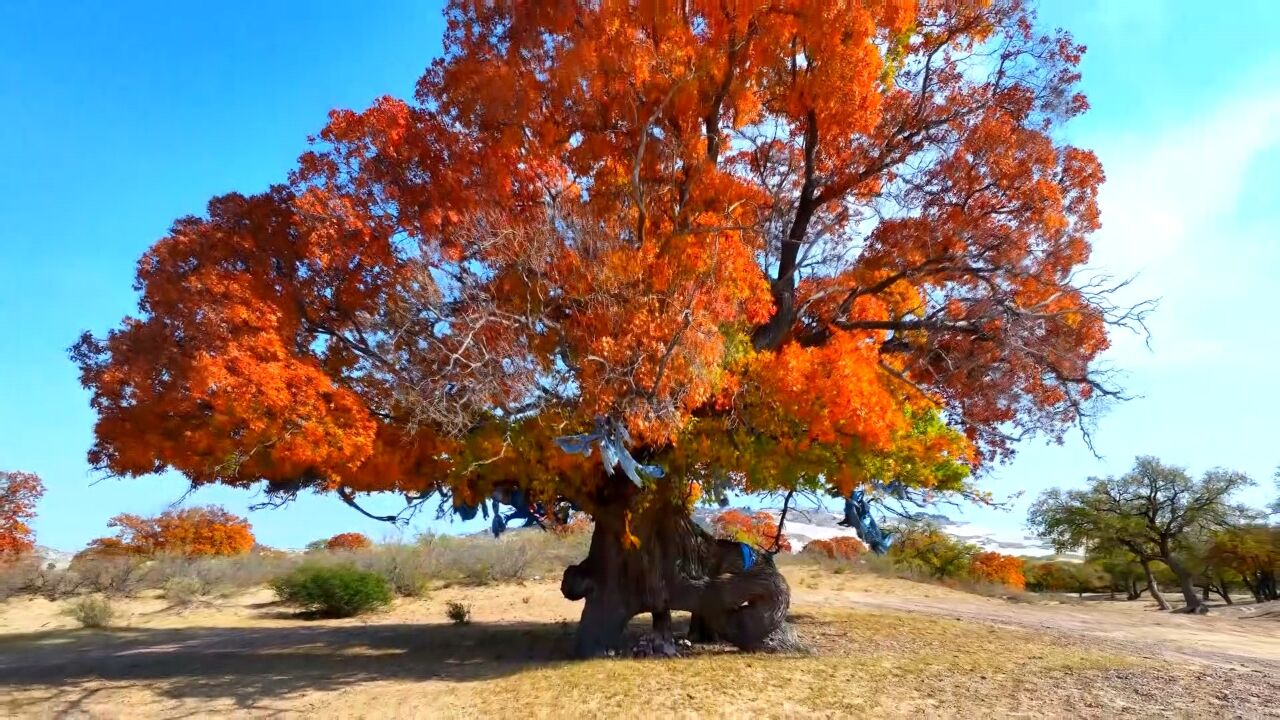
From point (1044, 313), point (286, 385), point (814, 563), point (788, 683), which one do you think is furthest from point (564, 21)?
point (814, 563)

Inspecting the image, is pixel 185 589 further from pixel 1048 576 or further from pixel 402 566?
pixel 1048 576

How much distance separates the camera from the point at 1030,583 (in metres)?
36.3

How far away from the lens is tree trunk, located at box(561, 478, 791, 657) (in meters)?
12.0

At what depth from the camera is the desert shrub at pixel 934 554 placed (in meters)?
29.3

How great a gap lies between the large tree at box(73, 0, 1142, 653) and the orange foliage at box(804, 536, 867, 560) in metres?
24.0

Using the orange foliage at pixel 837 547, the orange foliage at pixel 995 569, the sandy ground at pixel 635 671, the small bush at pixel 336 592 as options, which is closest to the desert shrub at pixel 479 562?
the small bush at pixel 336 592

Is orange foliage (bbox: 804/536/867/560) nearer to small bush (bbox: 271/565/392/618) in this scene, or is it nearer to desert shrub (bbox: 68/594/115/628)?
small bush (bbox: 271/565/392/618)

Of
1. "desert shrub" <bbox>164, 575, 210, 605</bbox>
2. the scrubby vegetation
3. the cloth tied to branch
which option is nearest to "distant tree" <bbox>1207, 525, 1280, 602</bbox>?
the scrubby vegetation

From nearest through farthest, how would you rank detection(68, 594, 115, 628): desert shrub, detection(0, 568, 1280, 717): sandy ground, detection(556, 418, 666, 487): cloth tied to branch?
detection(0, 568, 1280, 717): sandy ground, detection(556, 418, 666, 487): cloth tied to branch, detection(68, 594, 115, 628): desert shrub

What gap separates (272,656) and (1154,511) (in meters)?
29.1

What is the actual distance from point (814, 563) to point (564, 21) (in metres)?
25.5

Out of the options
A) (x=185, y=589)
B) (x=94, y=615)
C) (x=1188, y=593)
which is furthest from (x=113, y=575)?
(x=1188, y=593)

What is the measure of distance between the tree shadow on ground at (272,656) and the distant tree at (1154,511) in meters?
22.6

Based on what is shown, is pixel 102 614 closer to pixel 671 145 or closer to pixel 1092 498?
pixel 671 145
